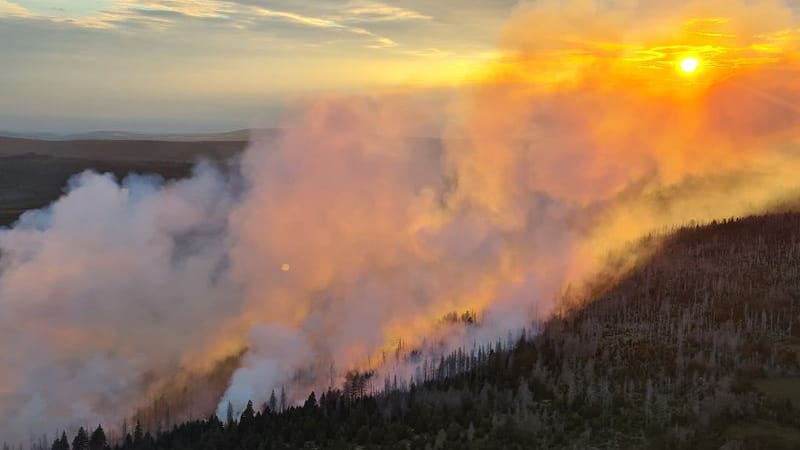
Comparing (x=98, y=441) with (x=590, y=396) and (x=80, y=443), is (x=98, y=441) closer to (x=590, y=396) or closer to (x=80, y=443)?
(x=80, y=443)

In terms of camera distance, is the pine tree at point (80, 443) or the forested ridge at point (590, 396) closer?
the forested ridge at point (590, 396)

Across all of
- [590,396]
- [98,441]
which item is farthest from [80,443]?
[590,396]

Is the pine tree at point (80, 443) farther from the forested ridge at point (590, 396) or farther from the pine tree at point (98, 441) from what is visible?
the pine tree at point (98, 441)

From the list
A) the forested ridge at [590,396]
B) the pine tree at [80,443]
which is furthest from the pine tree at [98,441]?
the pine tree at [80,443]

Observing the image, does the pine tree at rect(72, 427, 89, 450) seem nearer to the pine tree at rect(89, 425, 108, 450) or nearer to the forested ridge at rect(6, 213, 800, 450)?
the forested ridge at rect(6, 213, 800, 450)

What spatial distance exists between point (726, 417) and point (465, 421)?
26.1 metres

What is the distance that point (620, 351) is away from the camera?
10231 cm

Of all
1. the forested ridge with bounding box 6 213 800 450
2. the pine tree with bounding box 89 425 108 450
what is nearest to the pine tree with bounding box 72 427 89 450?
the forested ridge with bounding box 6 213 800 450

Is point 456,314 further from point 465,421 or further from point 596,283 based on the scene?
point 465,421

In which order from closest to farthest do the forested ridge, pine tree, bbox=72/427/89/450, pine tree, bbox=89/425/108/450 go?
the forested ridge, pine tree, bbox=89/425/108/450, pine tree, bbox=72/427/89/450

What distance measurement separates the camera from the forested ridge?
6912cm

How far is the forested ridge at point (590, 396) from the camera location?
227 feet

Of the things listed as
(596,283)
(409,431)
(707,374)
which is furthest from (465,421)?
(596,283)

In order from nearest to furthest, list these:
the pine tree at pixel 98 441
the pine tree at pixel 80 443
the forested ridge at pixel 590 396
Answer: the forested ridge at pixel 590 396 → the pine tree at pixel 98 441 → the pine tree at pixel 80 443
